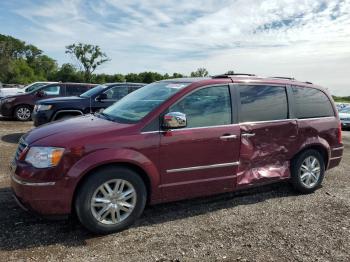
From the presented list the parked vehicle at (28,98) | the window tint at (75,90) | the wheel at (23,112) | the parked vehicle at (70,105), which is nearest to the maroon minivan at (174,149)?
the parked vehicle at (70,105)

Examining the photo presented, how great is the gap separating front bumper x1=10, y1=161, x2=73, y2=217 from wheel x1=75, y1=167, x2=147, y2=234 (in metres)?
0.14

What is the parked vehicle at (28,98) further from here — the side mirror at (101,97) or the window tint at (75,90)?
the side mirror at (101,97)

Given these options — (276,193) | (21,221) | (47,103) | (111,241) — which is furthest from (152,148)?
(47,103)

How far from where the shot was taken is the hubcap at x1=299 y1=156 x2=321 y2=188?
609 cm

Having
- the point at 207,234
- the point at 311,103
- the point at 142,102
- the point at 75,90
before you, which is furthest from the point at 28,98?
the point at 207,234

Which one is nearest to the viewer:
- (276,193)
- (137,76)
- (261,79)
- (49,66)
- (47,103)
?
(261,79)

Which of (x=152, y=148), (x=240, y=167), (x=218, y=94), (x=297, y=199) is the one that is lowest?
(x=297, y=199)

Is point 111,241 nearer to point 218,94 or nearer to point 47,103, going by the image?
point 218,94

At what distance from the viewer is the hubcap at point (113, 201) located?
14.1 feet

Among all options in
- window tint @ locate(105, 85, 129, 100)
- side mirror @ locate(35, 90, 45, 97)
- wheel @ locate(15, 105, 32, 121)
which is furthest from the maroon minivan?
wheel @ locate(15, 105, 32, 121)

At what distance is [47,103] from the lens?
33.2 feet

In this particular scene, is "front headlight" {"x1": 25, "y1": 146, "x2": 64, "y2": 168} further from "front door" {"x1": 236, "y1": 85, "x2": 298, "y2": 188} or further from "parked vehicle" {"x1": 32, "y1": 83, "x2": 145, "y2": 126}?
"parked vehicle" {"x1": 32, "y1": 83, "x2": 145, "y2": 126}

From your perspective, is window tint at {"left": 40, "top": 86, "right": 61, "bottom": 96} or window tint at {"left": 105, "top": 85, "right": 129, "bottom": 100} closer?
window tint at {"left": 105, "top": 85, "right": 129, "bottom": 100}

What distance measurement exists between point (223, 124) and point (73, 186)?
2.05 metres
